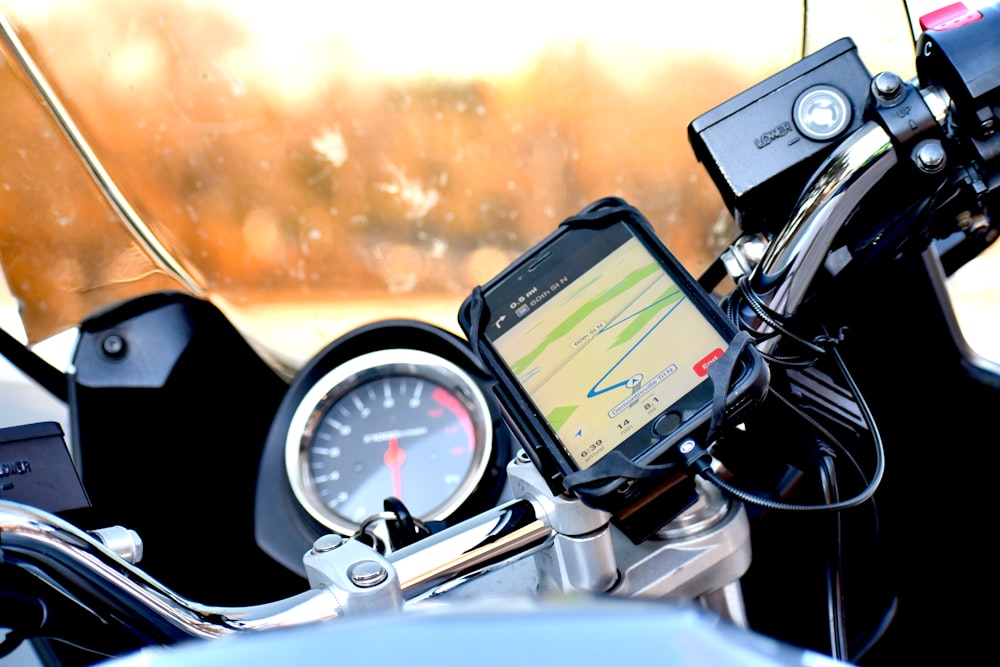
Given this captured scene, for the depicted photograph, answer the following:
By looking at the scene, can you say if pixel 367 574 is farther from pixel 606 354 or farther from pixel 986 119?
pixel 986 119

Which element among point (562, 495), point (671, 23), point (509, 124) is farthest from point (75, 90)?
point (562, 495)

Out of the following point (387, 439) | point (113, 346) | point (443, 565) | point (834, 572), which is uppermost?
point (113, 346)

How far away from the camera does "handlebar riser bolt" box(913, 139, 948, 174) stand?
0.80m

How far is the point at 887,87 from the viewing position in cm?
82

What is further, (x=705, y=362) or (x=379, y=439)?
(x=379, y=439)

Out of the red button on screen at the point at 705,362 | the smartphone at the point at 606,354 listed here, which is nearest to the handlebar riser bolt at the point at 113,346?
the smartphone at the point at 606,354

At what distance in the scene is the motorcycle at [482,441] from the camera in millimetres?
622

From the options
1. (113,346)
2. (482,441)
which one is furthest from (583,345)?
(113,346)

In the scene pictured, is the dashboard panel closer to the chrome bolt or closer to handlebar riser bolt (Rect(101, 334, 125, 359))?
handlebar riser bolt (Rect(101, 334, 125, 359))

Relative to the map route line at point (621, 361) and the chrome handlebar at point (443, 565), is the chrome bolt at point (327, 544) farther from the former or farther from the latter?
the map route line at point (621, 361)

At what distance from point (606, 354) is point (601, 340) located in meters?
0.01

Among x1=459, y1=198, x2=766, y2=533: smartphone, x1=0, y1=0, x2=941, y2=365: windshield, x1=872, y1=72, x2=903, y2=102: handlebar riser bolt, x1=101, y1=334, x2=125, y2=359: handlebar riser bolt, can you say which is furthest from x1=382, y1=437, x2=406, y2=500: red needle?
x1=872, y1=72, x2=903, y2=102: handlebar riser bolt

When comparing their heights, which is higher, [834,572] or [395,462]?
[395,462]

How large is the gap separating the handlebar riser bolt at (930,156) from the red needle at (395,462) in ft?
2.12
